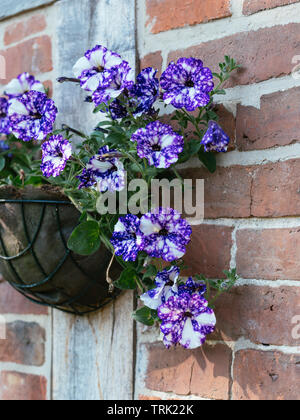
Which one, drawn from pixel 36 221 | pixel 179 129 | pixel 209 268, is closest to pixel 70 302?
pixel 36 221

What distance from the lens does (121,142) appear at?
0.93 meters

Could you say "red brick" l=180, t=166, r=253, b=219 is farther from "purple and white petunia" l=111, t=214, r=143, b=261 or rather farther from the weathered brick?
the weathered brick

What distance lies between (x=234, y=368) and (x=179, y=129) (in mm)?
445

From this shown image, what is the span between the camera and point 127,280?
89cm

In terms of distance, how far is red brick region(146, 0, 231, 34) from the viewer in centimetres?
94

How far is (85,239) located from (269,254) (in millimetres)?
313

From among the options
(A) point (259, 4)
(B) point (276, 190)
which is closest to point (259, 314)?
(B) point (276, 190)

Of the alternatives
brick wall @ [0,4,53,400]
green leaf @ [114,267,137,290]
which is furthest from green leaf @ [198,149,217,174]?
brick wall @ [0,4,53,400]

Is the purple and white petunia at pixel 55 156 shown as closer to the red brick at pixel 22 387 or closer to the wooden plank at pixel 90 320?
the wooden plank at pixel 90 320

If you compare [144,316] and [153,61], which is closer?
[144,316]

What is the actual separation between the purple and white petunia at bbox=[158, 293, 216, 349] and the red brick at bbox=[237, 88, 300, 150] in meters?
0.29

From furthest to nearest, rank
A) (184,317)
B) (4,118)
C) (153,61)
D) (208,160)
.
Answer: (4,118) → (153,61) → (208,160) → (184,317)

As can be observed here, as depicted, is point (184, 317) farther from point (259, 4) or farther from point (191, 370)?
point (259, 4)
